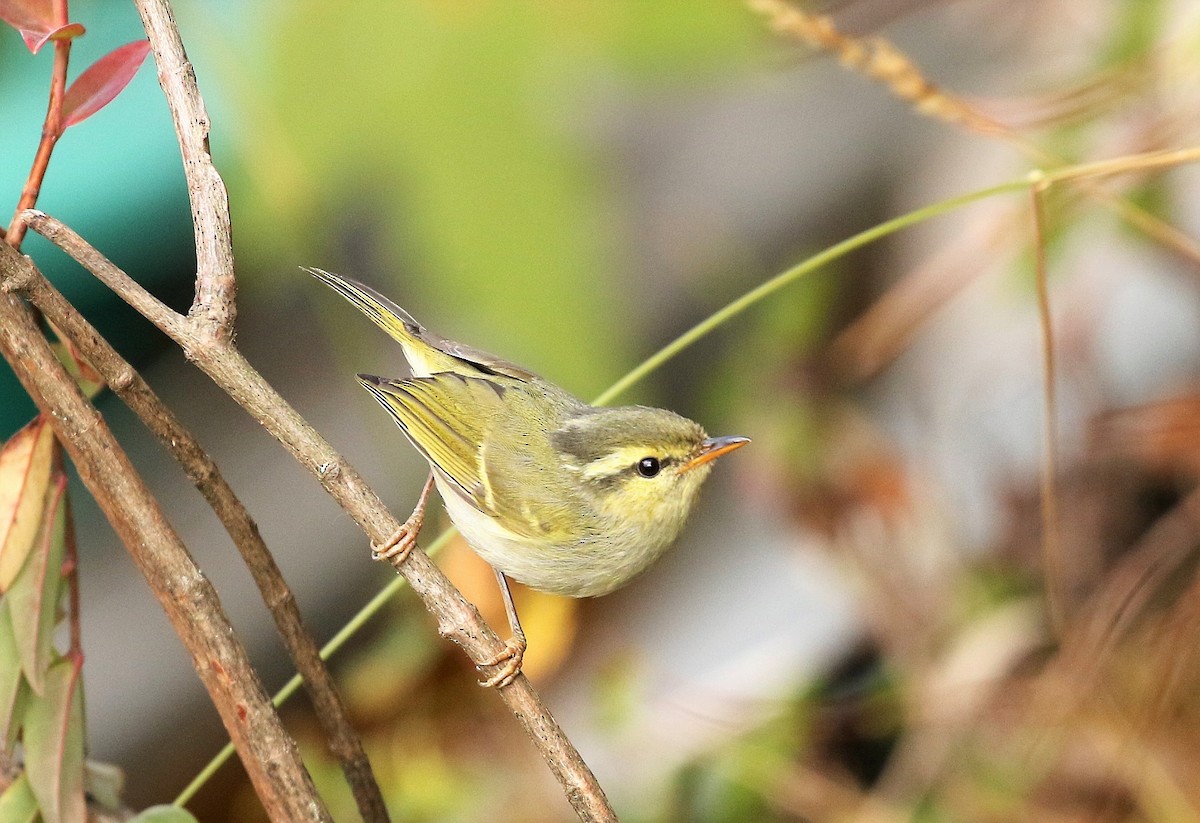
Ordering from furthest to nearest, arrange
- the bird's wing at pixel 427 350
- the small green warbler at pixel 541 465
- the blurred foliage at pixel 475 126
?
the bird's wing at pixel 427 350
the small green warbler at pixel 541 465
the blurred foliage at pixel 475 126

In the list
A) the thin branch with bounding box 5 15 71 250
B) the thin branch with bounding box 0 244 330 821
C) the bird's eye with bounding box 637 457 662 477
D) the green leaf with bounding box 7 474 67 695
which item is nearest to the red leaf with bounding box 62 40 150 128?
the thin branch with bounding box 5 15 71 250

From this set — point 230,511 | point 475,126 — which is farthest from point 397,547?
point 475,126

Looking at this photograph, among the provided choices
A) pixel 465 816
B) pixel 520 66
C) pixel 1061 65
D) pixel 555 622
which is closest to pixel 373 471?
pixel 555 622

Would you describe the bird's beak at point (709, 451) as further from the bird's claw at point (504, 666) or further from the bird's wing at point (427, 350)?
the bird's claw at point (504, 666)

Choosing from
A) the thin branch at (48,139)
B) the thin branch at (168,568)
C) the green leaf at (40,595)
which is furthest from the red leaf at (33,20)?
the green leaf at (40,595)

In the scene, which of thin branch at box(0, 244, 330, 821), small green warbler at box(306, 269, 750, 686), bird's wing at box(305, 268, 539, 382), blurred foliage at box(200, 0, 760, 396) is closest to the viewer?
thin branch at box(0, 244, 330, 821)

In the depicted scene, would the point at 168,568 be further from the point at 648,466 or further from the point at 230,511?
the point at 648,466

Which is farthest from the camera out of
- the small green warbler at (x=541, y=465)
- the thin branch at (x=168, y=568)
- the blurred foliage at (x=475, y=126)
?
the small green warbler at (x=541, y=465)

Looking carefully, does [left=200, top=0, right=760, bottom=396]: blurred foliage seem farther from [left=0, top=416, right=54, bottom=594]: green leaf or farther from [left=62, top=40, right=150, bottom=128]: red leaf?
[left=0, top=416, right=54, bottom=594]: green leaf
